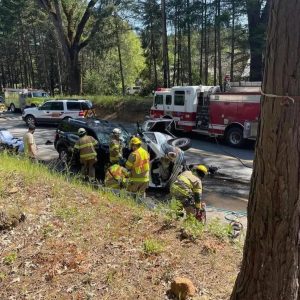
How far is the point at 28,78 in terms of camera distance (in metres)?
68.2

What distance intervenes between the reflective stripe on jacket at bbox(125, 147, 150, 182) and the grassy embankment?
202 cm

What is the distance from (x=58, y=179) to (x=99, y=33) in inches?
1454

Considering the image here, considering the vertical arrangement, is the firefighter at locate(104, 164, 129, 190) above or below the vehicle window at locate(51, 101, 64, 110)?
below

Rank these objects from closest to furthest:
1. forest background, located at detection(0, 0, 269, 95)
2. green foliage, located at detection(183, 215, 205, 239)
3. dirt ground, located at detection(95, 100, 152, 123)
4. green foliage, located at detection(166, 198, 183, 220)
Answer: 1. green foliage, located at detection(183, 215, 205, 239)
2. green foliage, located at detection(166, 198, 183, 220)
3. dirt ground, located at detection(95, 100, 152, 123)
4. forest background, located at detection(0, 0, 269, 95)

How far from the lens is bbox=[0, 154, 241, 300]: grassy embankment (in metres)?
3.85

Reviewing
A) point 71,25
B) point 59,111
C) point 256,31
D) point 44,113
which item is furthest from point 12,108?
point 256,31

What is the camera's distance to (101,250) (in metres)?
4.45

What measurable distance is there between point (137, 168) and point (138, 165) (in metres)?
0.06

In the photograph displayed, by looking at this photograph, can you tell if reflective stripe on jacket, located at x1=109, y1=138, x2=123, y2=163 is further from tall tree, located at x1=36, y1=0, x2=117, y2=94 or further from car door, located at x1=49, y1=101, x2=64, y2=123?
tall tree, located at x1=36, y1=0, x2=117, y2=94

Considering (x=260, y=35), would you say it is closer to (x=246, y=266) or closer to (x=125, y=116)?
(x=125, y=116)

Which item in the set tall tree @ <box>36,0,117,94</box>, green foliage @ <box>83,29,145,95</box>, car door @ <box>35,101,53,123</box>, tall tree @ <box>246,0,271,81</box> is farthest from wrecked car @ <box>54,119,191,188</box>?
green foliage @ <box>83,29,145,95</box>

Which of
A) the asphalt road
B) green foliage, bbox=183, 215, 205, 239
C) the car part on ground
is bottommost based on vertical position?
the asphalt road

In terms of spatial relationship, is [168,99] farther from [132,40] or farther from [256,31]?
[132,40]

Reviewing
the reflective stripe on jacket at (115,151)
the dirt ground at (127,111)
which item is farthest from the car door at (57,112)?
the reflective stripe on jacket at (115,151)
